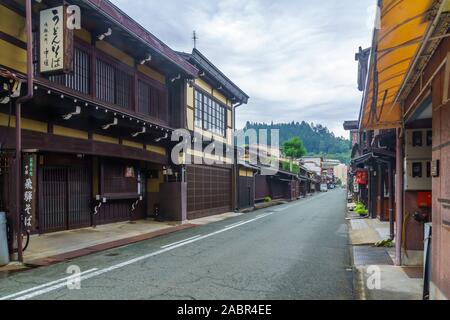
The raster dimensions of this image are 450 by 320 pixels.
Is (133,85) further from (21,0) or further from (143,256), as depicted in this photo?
(143,256)

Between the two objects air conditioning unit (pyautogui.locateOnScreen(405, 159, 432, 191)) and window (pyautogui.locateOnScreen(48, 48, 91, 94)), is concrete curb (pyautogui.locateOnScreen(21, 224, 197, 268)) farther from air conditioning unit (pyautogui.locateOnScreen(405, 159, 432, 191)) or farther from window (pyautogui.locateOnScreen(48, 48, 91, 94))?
air conditioning unit (pyautogui.locateOnScreen(405, 159, 432, 191))

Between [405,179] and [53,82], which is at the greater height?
[53,82]

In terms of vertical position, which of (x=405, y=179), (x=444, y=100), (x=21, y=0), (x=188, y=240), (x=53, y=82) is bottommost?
(x=188, y=240)

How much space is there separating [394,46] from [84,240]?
11.1 metres

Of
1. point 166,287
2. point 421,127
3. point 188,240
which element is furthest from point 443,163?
point 188,240

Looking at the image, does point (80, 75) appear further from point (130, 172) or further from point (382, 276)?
point (382, 276)

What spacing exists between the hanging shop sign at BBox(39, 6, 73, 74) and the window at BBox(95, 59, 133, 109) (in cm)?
389

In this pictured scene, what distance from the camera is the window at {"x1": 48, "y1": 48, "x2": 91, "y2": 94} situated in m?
13.1

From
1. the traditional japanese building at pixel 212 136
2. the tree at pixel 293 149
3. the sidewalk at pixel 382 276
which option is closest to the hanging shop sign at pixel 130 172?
the traditional japanese building at pixel 212 136

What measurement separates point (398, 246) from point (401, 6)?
594cm

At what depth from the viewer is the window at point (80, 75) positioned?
13.1 meters

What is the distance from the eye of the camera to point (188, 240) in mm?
13273
